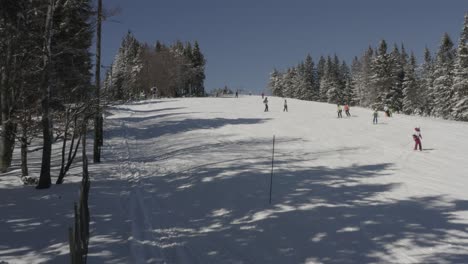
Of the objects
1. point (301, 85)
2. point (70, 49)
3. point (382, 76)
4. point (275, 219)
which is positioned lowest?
point (275, 219)

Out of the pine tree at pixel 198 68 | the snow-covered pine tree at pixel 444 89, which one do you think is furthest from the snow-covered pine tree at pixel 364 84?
the pine tree at pixel 198 68

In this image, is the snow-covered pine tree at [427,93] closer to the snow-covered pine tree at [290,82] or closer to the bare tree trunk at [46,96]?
the snow-covered pine tree at [290,82]

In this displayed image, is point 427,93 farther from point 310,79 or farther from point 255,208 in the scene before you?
point 255,208

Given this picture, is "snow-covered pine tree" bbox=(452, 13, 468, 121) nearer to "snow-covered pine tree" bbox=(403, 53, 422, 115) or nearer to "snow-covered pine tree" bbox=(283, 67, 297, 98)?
"snow-covered pine tree" bbox=(403, 53, 422, 115)

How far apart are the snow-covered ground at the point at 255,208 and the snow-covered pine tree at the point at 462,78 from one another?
29086 millimetres

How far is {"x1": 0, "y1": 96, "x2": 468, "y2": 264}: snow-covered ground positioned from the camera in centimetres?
754

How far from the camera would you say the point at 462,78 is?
148 feet

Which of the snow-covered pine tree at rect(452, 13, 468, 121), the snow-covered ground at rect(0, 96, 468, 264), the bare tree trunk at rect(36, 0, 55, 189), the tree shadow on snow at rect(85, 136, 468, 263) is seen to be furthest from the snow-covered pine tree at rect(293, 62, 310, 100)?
the bare tree trunk at rect(36, 0, 55, 189)

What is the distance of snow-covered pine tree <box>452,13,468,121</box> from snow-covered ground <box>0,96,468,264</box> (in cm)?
2909

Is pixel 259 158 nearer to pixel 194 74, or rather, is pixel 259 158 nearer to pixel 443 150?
pixel 443 150

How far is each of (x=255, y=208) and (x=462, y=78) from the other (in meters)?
46.3

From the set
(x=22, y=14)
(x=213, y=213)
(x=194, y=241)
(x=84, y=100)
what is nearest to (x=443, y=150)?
(x=213, y=213)

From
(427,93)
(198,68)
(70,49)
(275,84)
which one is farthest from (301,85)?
(70,49)

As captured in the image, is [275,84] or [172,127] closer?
[172,127]
